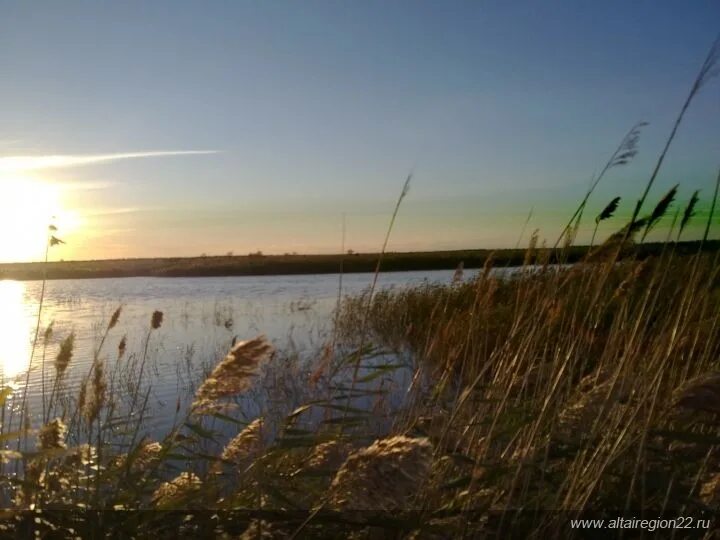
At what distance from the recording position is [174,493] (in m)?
2.79

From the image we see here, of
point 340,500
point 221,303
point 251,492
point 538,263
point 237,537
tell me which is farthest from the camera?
point 221,303

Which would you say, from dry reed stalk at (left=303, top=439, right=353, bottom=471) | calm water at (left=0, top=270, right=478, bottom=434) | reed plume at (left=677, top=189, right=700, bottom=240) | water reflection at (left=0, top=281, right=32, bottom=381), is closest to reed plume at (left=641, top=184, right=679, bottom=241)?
reed plume at (left=677, top=189, right=700, bottom=240)

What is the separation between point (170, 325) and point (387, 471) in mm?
13253

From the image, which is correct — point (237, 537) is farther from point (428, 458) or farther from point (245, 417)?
point (245, 417)

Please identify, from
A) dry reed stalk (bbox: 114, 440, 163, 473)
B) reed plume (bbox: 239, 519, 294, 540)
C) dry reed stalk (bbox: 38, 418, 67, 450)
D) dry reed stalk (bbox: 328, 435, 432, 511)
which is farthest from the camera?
dry reed stalk (bbox: 114, 440, 163, 473)

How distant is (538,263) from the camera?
368cm

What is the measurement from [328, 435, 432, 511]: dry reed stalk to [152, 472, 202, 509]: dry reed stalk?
1288 mm

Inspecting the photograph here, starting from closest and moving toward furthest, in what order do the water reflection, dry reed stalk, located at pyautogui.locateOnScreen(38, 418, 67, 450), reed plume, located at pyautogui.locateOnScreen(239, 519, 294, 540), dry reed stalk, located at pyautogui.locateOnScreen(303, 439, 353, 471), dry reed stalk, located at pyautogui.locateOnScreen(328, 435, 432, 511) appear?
dry reed stalk, located at pyautogui.locateOnScreen(328, 435, 432, 511) < dry reed stalk, located at pyautogui.locateOnScreen(38, 418, 67, 450) < reed plume, located at pyautogui.locateOnScreen(239, 519, 294, 540) < dry reed stalk, located at pyautogui.locateOnScreen(303, 439, 353, 471) < the water reflection

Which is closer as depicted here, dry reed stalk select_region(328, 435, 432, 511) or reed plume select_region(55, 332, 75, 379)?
dry reed stalk select_region(328, 435, 432, 511)

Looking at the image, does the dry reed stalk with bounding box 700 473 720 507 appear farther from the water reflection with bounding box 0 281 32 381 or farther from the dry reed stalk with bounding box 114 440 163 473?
the water reflection with bounding box 0 281 32 381

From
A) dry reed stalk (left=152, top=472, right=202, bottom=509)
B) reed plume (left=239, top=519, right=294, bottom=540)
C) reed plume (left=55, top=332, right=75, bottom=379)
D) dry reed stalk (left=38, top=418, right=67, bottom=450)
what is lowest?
reed plume (left=239, top=519, right=294, bottom=540)

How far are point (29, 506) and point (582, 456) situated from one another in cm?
195

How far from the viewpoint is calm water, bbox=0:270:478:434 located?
9.40 metres

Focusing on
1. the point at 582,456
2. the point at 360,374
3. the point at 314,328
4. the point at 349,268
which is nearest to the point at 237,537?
the point at 582,456
